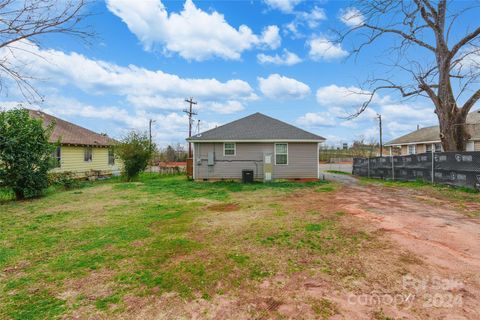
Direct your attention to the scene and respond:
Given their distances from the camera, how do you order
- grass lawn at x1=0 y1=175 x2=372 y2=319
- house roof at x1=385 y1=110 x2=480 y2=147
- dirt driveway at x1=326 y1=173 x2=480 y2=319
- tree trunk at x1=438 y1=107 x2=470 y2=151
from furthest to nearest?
1. house roof at x1=385 y1=110 x2=480 y2=147
2. tree trunk at x1=438 y1=107 x2=470 y2=151
3. grass lawn at x1=0 y1=175 x2=372 y2=319
4. dirt driveway at x1=326 y1=173 x2=480 y2=319

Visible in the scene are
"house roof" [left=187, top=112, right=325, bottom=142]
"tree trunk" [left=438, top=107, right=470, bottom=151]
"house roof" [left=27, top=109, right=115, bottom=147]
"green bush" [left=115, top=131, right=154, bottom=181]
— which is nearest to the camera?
"tree trunk" [left=438, top=107, right=470, bottom=151]

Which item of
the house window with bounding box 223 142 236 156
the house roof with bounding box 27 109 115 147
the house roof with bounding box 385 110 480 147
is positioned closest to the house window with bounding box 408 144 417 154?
the house roof with bounding box 385 110 480 147

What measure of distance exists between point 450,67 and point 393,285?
452 inches

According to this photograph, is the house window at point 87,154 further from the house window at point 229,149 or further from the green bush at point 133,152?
the house window at point 229,149

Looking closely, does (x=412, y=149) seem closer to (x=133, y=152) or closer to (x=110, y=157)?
(x=133, y=152)

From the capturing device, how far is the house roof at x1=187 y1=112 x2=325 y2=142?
12844mm

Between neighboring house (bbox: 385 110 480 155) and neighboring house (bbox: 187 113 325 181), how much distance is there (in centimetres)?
1397

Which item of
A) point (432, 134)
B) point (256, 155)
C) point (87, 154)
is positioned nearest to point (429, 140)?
point (432, 134)

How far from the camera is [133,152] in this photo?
13.7 meters

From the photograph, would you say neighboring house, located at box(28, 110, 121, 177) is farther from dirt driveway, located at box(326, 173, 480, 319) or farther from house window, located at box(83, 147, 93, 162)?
dirt driveway, located at box(326, 173, 480, 319)

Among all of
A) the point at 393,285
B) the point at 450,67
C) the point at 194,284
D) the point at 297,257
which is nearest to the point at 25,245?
the point at 194,284

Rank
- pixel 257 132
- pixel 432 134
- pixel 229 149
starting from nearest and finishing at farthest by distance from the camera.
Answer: pixel 229 149
pixel 257 132
pixel 432 134

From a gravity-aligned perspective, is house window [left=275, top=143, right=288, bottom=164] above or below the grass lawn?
above

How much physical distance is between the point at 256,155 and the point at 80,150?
11.7m
